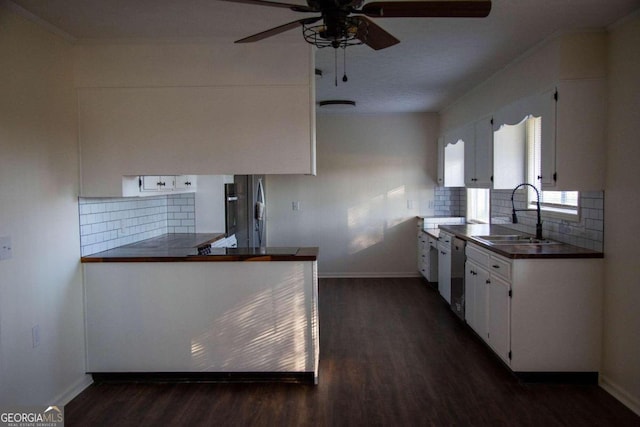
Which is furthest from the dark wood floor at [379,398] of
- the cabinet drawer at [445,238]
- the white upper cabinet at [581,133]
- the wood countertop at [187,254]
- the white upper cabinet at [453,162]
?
the white upper cabinet at [453,162]

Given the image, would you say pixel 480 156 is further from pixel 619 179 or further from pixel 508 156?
pixel 619 179

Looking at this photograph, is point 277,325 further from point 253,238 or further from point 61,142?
point 253,238

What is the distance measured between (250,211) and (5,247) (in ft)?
11.0

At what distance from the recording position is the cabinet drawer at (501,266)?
3.43 metres

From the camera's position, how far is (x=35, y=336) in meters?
2.94

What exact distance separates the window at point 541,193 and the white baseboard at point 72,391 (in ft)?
12.3

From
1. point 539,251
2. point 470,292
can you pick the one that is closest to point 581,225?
point 539,251

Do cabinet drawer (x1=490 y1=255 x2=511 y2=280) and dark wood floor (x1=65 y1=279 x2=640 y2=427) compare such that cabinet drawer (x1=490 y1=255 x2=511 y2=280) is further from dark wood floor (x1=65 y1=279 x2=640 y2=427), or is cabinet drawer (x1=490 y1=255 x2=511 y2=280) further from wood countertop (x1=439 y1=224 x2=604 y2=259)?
dark wood floor (x1=65 y1=279 x2=640 y2=427)

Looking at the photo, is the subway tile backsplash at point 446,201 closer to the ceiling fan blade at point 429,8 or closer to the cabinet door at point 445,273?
the cabinet door at point 445,273

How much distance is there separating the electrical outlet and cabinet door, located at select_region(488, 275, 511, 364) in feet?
10.0

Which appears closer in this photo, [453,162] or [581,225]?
[581,225]

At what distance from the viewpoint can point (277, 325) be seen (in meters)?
3.41

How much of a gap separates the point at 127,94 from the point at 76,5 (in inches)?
30.3

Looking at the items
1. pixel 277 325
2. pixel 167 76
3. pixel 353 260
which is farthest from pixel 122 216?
pixel 353 260
